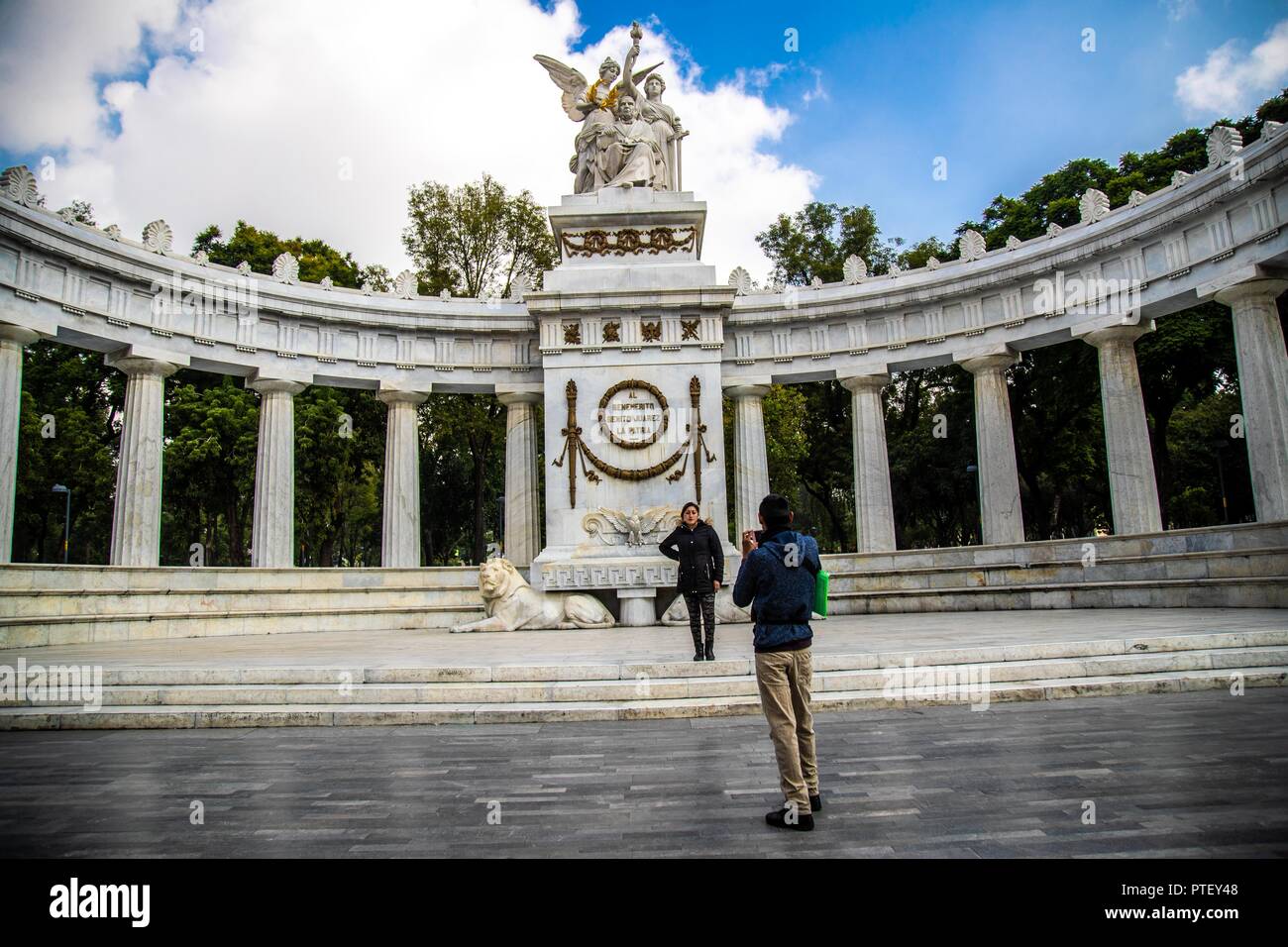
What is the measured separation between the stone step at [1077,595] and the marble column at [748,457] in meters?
4.32

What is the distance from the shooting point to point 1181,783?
634 cm

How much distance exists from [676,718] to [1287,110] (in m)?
37.8

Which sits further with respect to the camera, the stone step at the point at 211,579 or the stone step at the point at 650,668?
the stone step at the point at 211,579

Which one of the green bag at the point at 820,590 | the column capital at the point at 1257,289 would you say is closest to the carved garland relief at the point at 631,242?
the column capital at the point at 1257,289

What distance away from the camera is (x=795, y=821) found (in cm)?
571

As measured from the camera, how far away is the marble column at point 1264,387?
22719 mm

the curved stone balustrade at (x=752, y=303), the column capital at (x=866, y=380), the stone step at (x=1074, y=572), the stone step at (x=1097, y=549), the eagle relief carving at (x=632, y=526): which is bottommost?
the stone step at (x=1074, y=572)

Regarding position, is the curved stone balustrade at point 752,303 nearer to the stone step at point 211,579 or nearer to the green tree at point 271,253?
the stone step at point 211,579

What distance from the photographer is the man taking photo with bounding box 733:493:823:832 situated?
6.25 metres

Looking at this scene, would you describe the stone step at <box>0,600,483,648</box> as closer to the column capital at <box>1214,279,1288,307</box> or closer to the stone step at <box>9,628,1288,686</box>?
the stone step at <box>9,628,1288,686</box>

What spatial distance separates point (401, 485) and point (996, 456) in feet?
74.1
